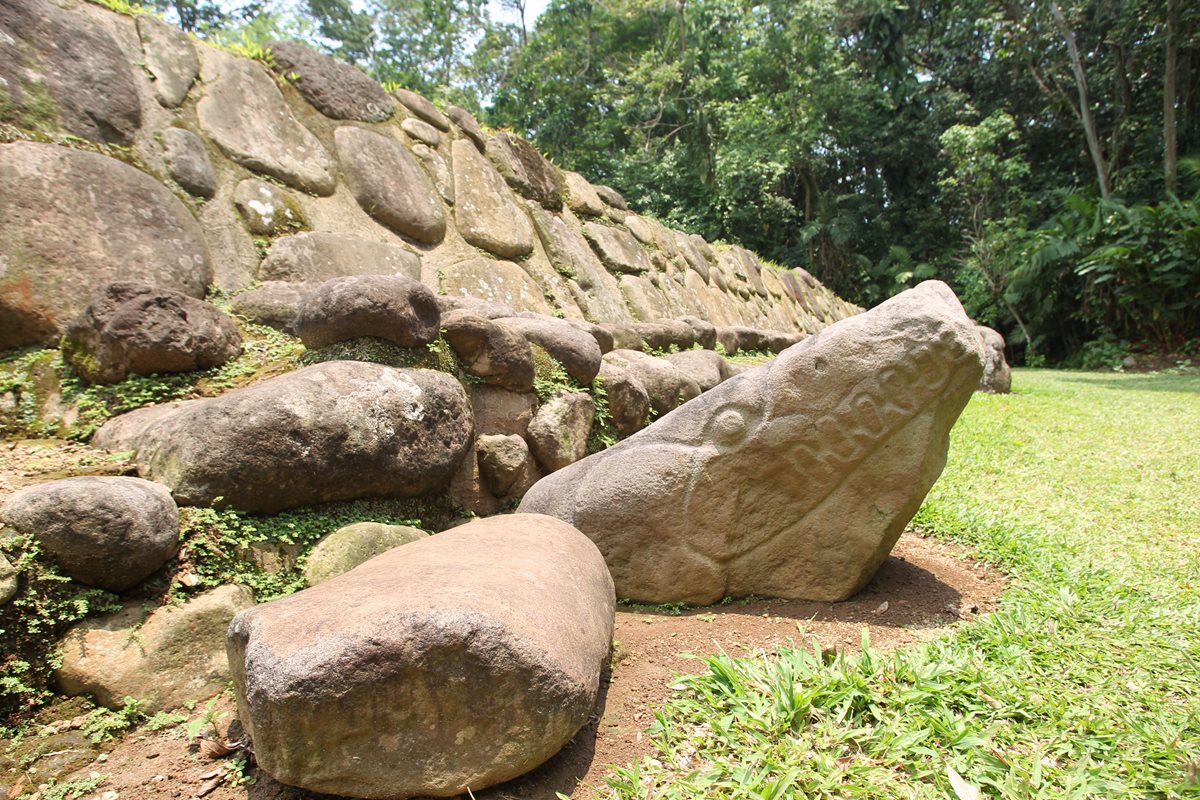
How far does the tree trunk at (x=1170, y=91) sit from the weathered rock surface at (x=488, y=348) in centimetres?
1563

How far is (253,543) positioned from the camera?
7.97ft

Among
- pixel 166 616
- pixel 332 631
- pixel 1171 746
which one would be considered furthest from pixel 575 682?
pixel 1171 746

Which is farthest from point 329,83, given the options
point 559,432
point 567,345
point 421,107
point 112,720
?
point 112,720

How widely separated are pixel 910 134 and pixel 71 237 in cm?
2122

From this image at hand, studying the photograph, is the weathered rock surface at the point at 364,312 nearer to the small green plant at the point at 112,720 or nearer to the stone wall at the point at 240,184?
the stone wall at the point at 240,184

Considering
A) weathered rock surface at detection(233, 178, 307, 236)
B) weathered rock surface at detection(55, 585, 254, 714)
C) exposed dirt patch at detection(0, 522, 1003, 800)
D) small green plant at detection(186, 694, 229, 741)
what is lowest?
exposed dirt patch at detection(0, 522, 1003, 800)

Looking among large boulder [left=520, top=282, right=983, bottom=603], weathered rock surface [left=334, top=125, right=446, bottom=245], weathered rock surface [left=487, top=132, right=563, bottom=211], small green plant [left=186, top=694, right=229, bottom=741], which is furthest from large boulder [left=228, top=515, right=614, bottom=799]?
weathered rock surface [left=487, top=132, right=563, bottom=211]

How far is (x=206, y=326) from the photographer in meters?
2.98

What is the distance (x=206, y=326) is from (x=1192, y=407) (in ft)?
28.6

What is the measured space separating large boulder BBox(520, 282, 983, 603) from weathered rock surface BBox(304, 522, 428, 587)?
0.70m

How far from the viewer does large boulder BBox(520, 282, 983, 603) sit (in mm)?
2576

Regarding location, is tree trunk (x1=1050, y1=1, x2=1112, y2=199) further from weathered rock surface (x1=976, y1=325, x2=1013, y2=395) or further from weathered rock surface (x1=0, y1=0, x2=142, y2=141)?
weathered rock surface (x1=0, y1=0, x2=142, y2=141)

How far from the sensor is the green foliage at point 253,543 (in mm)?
2299

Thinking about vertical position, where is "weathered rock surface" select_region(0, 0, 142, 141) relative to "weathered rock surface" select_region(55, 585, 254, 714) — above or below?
above
